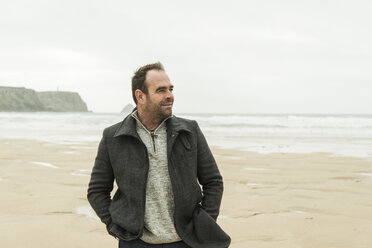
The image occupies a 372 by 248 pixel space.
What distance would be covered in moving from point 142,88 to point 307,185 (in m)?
5.28

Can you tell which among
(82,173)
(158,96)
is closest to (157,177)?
(158,96)

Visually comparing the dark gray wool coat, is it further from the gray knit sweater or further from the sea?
the sea

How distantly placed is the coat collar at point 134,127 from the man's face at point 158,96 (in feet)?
0.18

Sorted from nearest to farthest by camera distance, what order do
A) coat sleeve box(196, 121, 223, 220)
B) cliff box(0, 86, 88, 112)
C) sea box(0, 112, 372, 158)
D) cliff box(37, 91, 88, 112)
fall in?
coat sleeve box(196, 121, 223, 220)
sea box(0, 112, 372, 158)
cliff box(0, 86, 88, 112)
cliff box(37, 91, 88, 112)

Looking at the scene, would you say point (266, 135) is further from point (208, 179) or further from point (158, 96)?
point (158, 96)

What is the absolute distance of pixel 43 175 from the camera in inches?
295

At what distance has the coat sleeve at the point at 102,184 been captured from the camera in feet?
7.27

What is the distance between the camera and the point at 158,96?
2.15 m

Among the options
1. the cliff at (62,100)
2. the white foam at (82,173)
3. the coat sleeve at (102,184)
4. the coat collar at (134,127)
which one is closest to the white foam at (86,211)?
the white foam at (82,173)

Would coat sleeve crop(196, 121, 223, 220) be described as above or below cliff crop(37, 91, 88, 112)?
above

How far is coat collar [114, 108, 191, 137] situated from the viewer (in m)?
2.12

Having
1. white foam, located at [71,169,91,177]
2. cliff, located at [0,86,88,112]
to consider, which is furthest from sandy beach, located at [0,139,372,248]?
cliff, located at [0,86,88,112]

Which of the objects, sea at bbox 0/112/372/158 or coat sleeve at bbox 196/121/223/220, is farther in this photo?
sea at bbox 0/112/372/158

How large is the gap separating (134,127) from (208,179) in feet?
1.80
